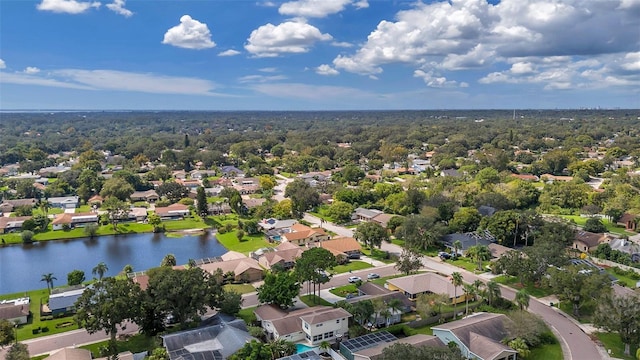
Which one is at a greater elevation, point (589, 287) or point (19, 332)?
point (589, 287)

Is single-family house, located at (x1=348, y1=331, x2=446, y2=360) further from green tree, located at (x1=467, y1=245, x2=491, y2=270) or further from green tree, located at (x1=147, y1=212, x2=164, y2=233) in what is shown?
green tree, located at (x1=147, y1=212, x2=164, y2=233)

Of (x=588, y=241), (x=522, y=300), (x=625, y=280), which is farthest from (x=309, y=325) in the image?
(x=588, y=241)

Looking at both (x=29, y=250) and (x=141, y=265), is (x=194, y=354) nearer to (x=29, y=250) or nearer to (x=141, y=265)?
(x=141, y=265)

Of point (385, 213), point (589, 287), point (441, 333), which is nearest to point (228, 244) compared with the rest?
point (385, 213)

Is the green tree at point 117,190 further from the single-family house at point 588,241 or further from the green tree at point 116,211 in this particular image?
the single-family house at point 588,241

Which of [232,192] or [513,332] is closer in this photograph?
[513,332]

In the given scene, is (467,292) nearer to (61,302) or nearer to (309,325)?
(309,325)

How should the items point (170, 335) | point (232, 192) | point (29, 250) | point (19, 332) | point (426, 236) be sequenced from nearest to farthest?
point (170, 335)
point (19, 332)
point (426, 236)
point (29, 250)
point (232, 192)
